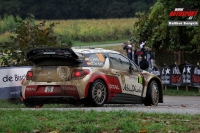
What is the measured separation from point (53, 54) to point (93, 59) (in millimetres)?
1071

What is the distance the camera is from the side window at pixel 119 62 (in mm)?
17359

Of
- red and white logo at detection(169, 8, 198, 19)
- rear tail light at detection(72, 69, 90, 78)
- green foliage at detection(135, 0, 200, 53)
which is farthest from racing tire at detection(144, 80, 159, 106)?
red and white logo at detection(169, 8, 198, 19)

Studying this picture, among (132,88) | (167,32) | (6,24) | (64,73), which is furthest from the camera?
(6,24)

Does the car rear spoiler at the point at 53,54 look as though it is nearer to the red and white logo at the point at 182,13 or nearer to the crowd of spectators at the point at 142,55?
the red and white logo at the point at 182,13

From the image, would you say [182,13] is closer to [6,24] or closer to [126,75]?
[126,75]

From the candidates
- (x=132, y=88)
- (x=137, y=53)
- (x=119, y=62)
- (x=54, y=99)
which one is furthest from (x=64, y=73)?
(x=137, y=53)

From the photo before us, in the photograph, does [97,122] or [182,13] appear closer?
[97,122]

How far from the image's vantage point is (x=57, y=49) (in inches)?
648

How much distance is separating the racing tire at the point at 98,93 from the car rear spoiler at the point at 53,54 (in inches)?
29.6

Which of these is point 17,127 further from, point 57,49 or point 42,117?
point 57,49

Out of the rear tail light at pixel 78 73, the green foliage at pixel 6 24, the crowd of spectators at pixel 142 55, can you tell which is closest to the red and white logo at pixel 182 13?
the crowd of spectators at pixel 142 55

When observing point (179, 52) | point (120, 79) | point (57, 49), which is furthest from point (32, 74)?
point (179, 52)

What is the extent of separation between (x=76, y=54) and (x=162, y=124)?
19.1 feet

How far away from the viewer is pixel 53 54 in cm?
1645
